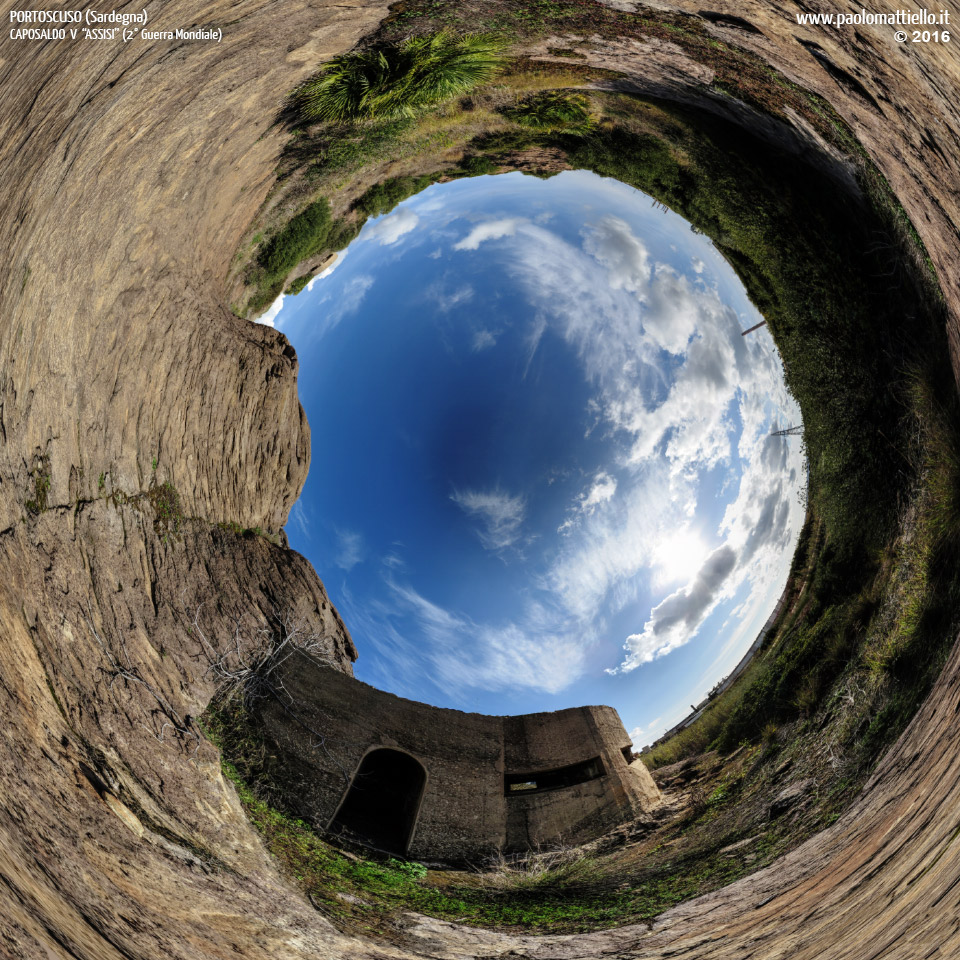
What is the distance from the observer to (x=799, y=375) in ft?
42.4

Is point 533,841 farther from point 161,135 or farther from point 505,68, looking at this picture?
→ point 505,68

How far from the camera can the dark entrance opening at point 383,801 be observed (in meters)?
9.81

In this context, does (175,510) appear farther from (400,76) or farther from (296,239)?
(400,76)

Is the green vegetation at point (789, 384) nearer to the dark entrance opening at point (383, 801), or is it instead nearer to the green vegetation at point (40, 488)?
the dark entrance opening at point (383, 801)

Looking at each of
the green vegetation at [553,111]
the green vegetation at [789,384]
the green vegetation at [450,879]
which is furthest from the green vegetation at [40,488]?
the green vegetation at [553,111]

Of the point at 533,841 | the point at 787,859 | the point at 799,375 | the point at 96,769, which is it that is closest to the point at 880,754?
the point at 787,859

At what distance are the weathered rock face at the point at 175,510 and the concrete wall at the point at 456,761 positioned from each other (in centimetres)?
144

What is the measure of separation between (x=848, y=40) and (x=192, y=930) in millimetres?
18334

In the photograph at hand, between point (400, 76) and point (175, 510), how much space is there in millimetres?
9488

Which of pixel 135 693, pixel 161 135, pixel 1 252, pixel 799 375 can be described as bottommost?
pixel 135 693

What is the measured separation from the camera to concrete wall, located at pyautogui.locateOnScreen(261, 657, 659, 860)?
32.3 ft

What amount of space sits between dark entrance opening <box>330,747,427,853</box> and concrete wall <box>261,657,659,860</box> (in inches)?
14.5

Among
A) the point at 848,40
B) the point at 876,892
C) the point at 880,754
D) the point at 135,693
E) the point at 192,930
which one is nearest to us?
the point at 848,40

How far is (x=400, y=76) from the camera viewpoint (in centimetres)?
913
